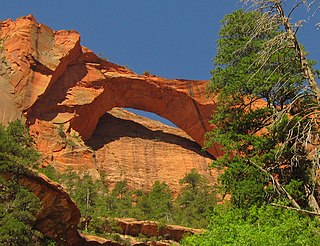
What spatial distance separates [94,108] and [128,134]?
6976mm

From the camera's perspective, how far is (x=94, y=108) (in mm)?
52188

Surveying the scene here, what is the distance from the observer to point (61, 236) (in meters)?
26.2

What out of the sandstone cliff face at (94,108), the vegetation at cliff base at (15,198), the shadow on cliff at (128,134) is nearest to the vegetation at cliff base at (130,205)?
the sandstone cliff face at (94,108)

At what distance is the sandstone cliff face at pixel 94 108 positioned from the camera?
46688 mm

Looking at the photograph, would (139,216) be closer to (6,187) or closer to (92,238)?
(92,238)

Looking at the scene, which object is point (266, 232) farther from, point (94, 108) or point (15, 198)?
point (94, 108)

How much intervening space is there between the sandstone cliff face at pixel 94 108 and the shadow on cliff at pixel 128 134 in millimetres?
108

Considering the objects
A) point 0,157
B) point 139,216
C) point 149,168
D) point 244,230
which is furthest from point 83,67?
point 244,230

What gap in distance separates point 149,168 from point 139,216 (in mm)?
21478

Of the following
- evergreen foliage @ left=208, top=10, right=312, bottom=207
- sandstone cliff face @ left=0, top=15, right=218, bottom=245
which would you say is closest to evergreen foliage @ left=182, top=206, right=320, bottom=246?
evergreen foliage @ left=208, top=10, right=312, bottom=207

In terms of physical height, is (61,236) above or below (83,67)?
below

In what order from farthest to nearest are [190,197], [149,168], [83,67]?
[149,168], [83,67], [190,197]

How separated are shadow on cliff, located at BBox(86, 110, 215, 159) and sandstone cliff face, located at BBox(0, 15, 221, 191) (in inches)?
4.2

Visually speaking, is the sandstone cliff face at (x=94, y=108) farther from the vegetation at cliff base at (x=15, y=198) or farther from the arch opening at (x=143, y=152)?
the vegetation at cliff base at (x=15, y=198)
